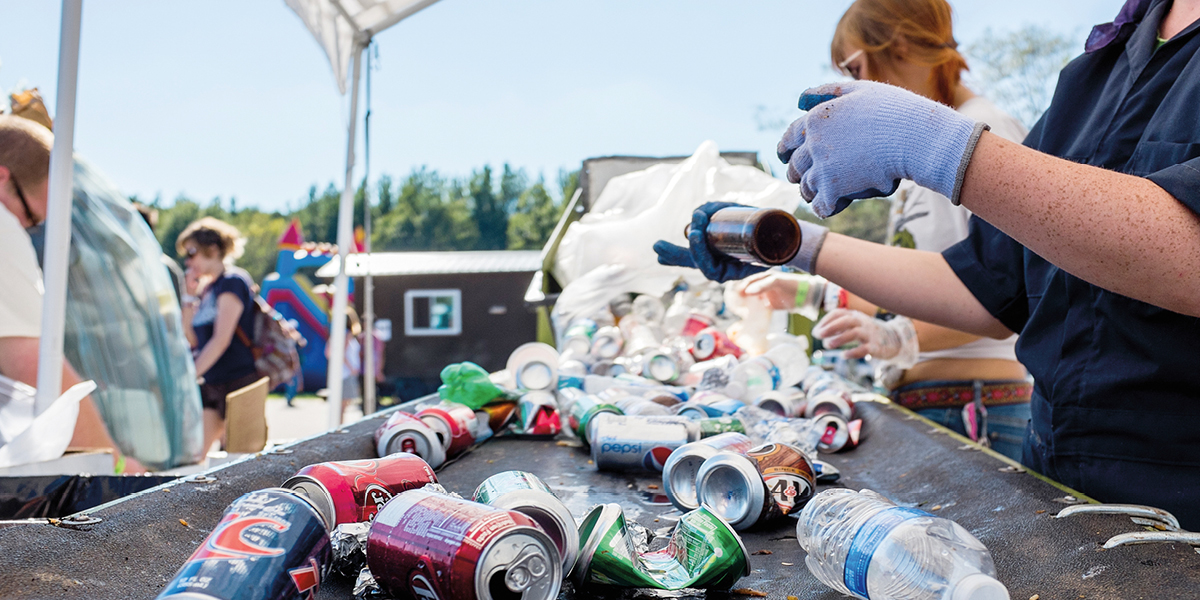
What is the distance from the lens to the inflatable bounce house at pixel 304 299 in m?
14.7

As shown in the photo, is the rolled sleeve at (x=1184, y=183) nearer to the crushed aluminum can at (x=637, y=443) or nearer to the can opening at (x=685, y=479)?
the can opening at (x=685, y=479)

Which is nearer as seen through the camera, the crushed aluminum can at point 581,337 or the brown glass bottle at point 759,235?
the brown glass bottle at point 759,235

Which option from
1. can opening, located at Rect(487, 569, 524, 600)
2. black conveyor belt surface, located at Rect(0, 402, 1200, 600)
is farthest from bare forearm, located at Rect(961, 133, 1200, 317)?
can opening, located at Rect(487, 569, 524, 600)

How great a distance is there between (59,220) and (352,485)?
1665mm

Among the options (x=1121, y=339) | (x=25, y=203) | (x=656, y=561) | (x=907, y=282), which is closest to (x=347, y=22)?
(x=25, y=203)

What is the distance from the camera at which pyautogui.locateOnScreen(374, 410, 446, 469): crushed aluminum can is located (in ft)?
5.35

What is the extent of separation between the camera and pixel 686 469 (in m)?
1.32

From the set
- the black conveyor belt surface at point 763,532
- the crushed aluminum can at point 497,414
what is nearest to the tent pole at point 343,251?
the crushed aluminum can at point 497,414

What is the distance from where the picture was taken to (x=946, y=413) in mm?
2426

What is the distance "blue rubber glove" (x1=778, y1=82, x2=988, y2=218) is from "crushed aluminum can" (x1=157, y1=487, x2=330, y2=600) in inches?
34.2

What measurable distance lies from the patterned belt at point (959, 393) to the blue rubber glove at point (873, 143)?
1.46 meters

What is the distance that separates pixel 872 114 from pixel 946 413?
1.71 metres

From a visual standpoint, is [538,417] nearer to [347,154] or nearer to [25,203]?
[25,203]

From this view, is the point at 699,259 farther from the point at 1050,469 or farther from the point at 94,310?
the point at 94,310
